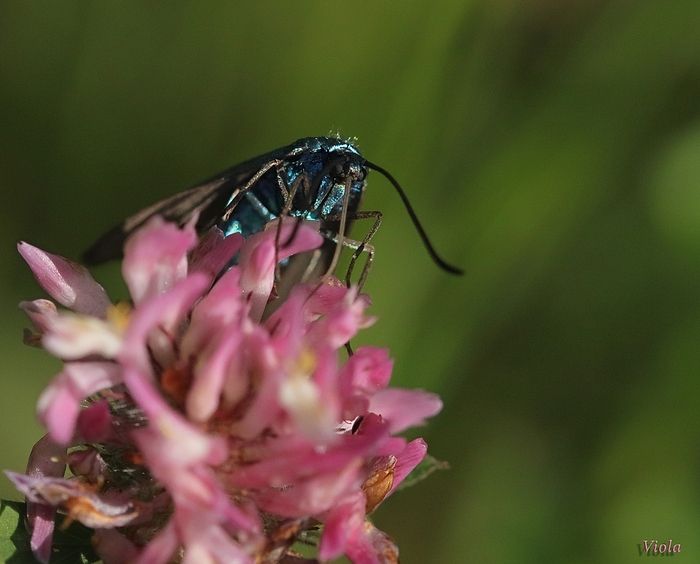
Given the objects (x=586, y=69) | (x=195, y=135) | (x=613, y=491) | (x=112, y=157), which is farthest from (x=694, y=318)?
(x=112, y=157)

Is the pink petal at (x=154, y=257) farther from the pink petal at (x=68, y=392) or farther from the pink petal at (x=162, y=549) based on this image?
the pink petal at (x=162, y=549)

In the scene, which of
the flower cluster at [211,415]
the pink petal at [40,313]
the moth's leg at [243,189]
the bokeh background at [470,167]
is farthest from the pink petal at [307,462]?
the bokeh background at [470,167]

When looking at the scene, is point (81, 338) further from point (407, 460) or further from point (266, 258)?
point (407, 460)

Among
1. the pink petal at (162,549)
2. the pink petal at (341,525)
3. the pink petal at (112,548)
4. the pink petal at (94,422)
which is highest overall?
the pink petal at (94,422)

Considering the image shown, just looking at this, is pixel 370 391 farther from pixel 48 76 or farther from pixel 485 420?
pixel 48 76

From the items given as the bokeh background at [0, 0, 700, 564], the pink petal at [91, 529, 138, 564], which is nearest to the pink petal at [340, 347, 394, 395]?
the pink petal at [91, 529, 138, 564]

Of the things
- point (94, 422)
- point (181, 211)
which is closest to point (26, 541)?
point (94, 422)
